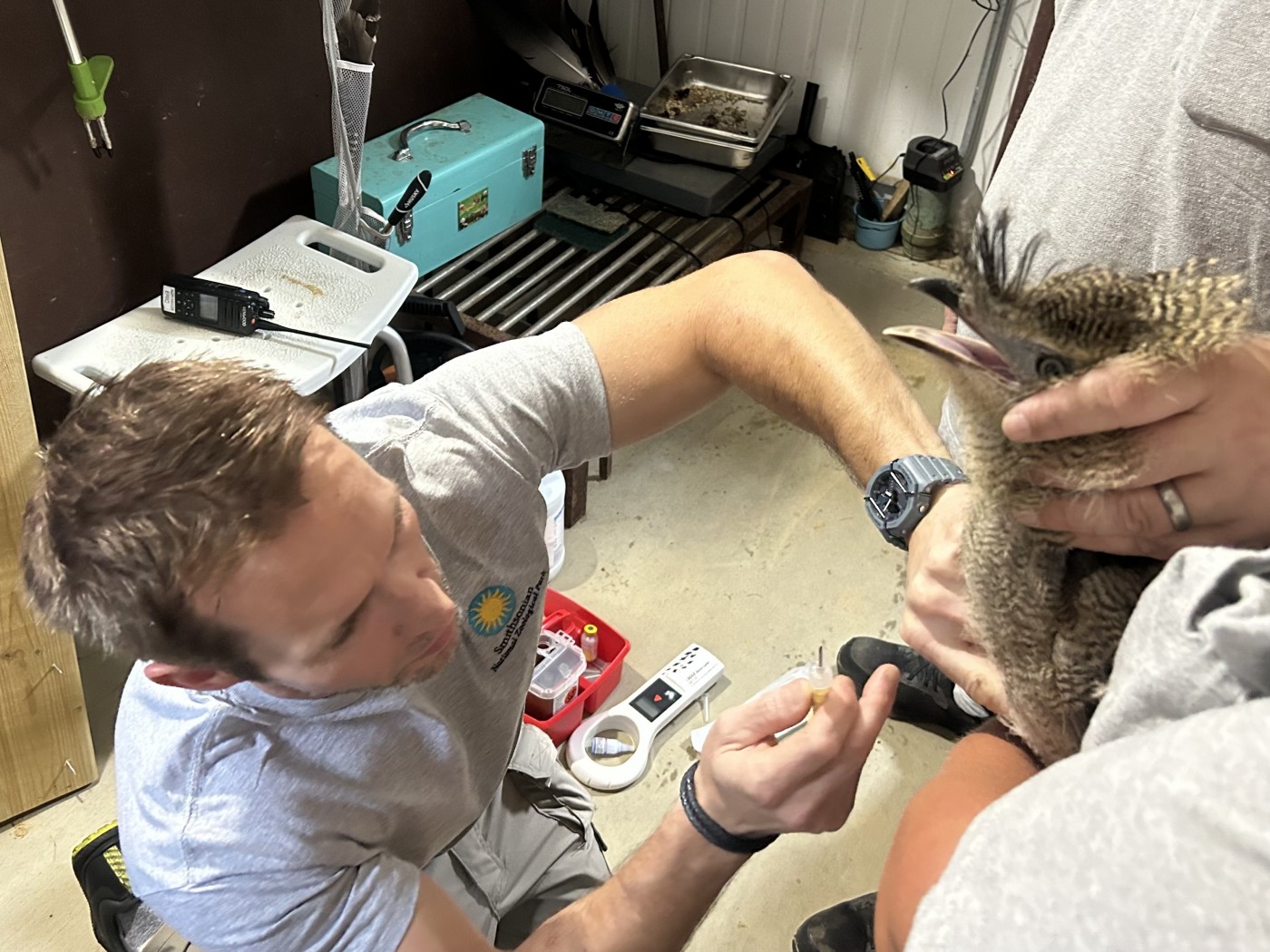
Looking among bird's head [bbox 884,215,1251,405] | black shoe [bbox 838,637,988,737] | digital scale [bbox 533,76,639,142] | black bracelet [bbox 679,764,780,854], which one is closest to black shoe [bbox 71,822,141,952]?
black bracelet [bbox 679,764,780,854]

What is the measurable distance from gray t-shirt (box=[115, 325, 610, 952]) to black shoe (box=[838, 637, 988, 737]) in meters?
1.07

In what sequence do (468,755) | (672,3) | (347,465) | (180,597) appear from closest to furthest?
(180,597)
(347,465)
(468,755)
(672,3)

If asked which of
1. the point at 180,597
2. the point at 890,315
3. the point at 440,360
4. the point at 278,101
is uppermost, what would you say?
the point at 180,597

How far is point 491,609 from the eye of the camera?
4.01 feet

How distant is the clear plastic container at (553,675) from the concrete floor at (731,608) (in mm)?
204

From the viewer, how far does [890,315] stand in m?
3.19

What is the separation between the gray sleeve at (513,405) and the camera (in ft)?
3.86

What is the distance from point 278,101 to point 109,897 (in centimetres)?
187

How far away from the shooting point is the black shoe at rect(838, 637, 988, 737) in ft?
6.83

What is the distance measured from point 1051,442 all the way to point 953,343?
11 cm

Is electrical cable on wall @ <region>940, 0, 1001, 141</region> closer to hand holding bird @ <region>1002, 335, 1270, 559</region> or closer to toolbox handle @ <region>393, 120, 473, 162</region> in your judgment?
toolbox handle @ <region>393, 120, 473, 162</region>

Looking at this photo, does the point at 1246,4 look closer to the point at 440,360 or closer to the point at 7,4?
the point at 440,360

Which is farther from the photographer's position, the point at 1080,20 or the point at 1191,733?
the point at 1080,20

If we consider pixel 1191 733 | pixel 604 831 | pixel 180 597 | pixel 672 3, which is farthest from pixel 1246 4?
pixel 672 3
